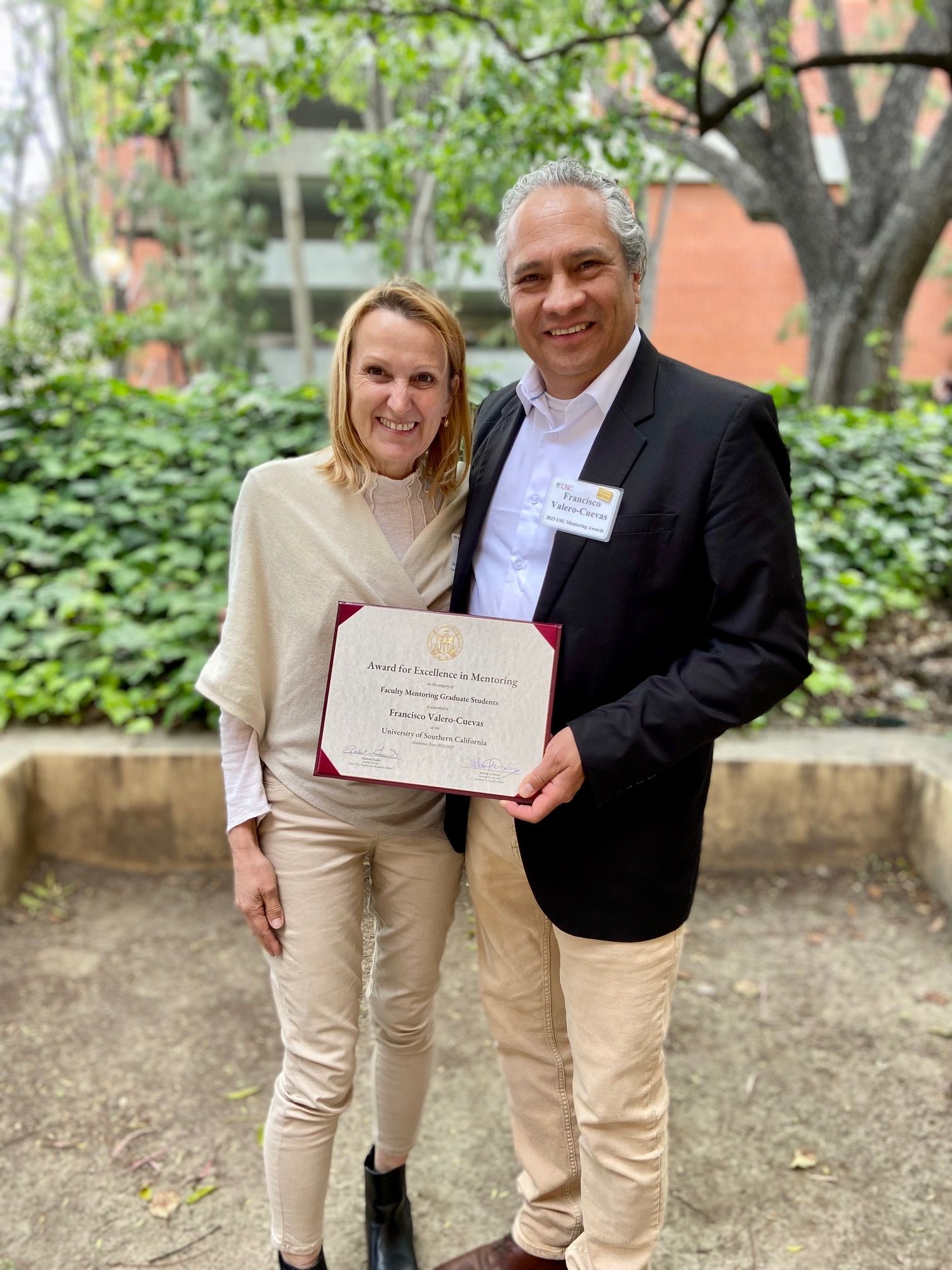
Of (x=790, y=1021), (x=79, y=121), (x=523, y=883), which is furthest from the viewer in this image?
(x=79, y=121)

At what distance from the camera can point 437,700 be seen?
5.34 ft

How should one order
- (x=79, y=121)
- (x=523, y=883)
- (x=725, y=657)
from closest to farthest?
(x=725, y=657), (x=523, y=883), (x=79, y=121)

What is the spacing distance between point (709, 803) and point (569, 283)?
2.66 metres

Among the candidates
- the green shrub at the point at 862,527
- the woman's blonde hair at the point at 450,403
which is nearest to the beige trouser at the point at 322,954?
the woman's blonde hair at the point at 450,403

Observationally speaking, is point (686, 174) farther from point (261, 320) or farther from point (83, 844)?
point (83, 844)

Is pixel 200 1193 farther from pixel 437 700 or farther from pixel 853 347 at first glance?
pixel 853 347

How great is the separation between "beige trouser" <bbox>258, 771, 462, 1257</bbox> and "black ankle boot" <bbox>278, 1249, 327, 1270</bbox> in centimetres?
3

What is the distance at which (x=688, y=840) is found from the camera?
1.71 metres

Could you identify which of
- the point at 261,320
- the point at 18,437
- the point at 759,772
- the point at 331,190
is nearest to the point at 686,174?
the point at 261,320

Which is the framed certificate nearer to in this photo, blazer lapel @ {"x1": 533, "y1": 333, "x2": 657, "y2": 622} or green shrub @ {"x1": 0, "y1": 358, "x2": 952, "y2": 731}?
blazer lapel @ {"x1": 533, "y1": 333, "x2": 657, "y2": 622}

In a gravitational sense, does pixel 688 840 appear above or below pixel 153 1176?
above

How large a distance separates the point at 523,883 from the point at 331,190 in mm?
6601

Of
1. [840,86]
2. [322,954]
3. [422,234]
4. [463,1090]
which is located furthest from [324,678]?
[422,234]

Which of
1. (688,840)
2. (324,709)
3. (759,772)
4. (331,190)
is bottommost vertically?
(759,772)
